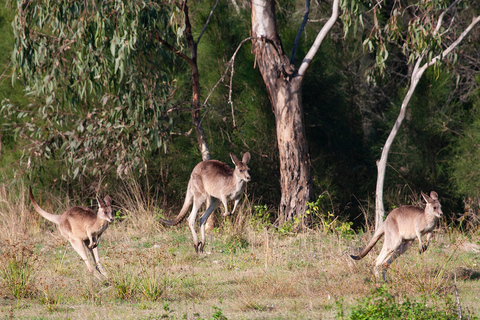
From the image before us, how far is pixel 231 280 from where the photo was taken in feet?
21.9

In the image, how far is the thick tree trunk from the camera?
9.56 m

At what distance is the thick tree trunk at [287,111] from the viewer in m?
9.56

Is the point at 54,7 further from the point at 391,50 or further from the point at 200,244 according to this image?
the point at 391,50

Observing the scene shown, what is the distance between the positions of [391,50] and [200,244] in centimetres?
780

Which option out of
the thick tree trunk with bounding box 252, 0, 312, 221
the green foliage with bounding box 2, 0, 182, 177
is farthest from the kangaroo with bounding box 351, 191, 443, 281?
the green foliage with bounding box 2, 0, 182, 177

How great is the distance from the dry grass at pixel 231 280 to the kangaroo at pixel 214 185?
15.8 inches

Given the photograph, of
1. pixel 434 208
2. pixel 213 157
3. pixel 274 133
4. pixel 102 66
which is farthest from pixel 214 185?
pixel 434 208

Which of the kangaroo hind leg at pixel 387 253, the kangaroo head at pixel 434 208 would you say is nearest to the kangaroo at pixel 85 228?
the kangaroo hind leg at pixel 387 253

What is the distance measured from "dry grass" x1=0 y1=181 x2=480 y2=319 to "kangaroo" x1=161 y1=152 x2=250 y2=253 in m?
0.40

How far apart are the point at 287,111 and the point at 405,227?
388cm

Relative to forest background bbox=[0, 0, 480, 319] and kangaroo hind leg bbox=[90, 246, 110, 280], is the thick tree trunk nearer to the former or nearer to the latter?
forest background bbox=[0, 0, 480, 319]

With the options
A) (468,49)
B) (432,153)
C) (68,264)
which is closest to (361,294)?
(68,264)

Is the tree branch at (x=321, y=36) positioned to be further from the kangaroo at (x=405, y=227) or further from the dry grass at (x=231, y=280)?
the kangaroo at (x=405, y=227)

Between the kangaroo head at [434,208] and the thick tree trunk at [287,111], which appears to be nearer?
the kangaroo head at [434,208]
